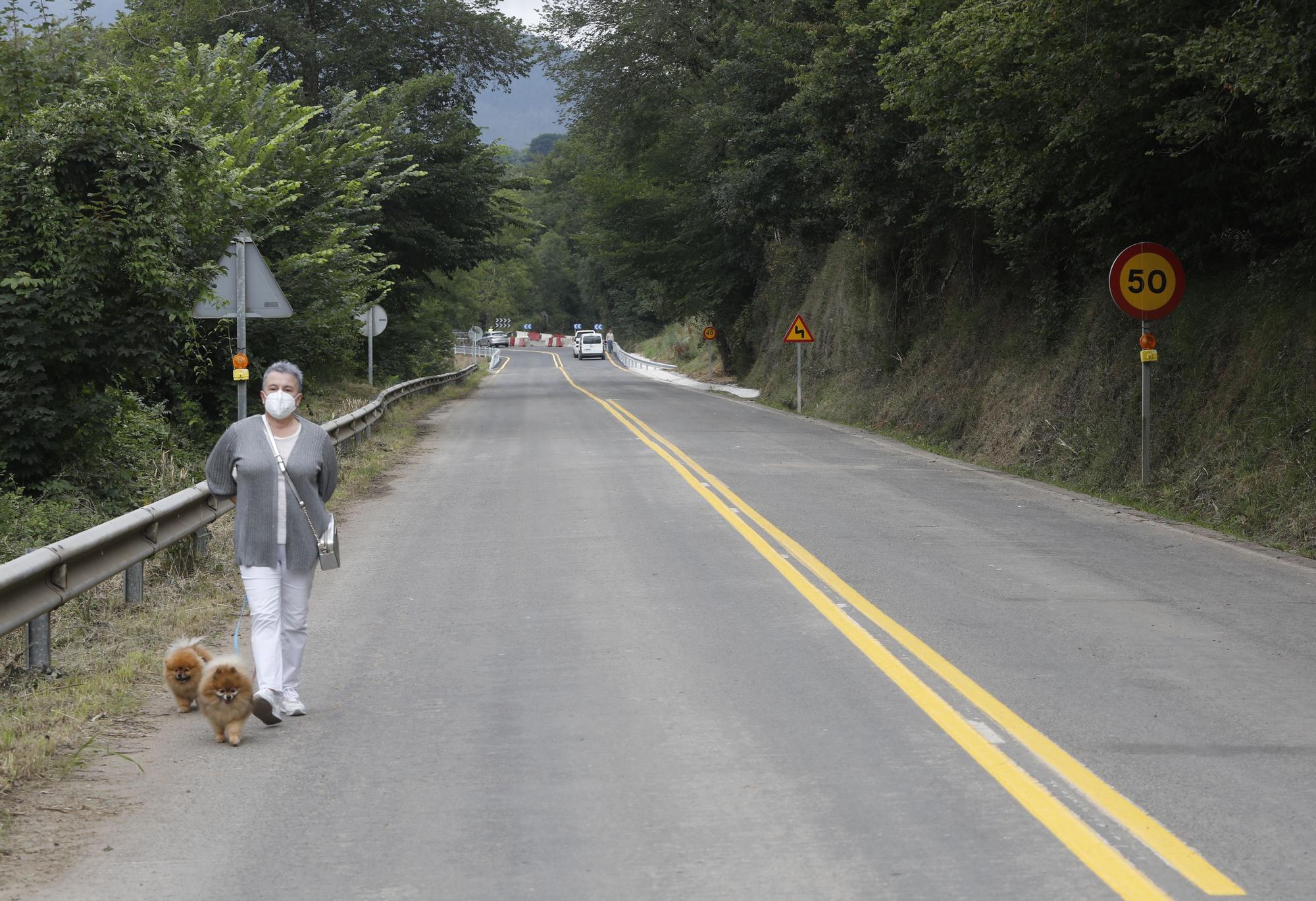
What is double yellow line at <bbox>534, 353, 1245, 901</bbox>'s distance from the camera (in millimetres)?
4578

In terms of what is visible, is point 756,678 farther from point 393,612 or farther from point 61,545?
point 61,545

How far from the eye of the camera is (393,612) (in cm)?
935

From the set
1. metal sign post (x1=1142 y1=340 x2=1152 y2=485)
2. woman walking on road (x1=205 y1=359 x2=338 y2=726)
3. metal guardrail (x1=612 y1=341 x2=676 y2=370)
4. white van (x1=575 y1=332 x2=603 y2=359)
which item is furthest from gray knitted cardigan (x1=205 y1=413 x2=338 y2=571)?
white van (x1=575 y1=332 x2=603 y2=359)

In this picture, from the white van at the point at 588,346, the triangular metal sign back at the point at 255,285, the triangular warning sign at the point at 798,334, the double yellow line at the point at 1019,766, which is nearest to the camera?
the double yellow line at the point at 1019,766

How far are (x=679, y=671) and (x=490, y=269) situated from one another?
4713 inches

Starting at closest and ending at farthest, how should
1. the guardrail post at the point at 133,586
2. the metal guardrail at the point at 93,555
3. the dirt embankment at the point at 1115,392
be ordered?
1. the metal guardrail at the point at 93,555
2. the guardrail post at the point at 133,586
3. the dirt embankment at the point at 1115,392

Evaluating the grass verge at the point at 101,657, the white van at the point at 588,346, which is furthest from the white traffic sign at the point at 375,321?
the white van at the point at 588,346

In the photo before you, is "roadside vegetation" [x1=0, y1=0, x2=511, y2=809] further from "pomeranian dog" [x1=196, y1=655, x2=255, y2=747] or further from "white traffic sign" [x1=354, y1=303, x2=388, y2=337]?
"white traffic sign" [x1=354, y1=303, x2=388, y2=337]

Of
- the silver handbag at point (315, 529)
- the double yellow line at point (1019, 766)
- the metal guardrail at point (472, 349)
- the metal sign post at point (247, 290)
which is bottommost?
the metal guardrail at point (472, 349)

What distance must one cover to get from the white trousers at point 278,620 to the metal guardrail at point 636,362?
218ft

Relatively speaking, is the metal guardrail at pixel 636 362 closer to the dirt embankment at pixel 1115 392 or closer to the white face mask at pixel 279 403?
the dirt embankment at pixel 1115 392

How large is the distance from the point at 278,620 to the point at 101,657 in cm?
190

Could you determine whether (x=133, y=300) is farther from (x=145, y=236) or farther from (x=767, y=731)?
(x=767, y=731)

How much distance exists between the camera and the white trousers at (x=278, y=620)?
6.68 m
